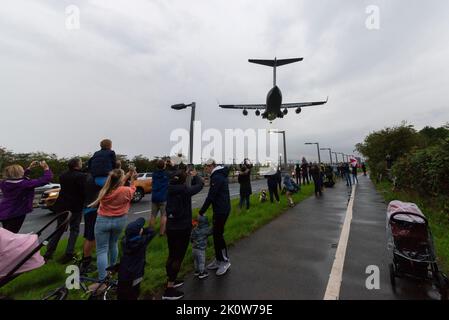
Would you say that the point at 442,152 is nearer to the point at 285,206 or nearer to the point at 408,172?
the point at 408,172

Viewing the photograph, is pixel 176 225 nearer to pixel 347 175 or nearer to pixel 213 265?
pixel 213 265

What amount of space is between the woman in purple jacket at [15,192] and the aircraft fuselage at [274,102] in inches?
739

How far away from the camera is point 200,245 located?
3.83m

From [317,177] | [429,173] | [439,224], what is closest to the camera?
[439,224]

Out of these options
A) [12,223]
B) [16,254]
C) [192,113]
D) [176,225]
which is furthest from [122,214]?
[192,113]

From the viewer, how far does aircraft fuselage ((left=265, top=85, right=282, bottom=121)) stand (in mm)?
20203

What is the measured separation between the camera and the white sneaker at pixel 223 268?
3863 millimetres

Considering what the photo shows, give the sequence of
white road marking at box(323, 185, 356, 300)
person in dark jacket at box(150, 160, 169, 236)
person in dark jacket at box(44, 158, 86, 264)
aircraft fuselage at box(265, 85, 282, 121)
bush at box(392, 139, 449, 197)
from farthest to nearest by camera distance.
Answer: aircraft fuselage at box(265, 85, 282, 121), bush at box(392, 139, 449, 197), person in dark jacket at box(150, 160, 169, 236), person in dark jacket at box(44, 158, 86, 264), white road marking at box(323, 185, 356, 300)

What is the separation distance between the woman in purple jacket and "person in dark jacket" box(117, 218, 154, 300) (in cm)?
257

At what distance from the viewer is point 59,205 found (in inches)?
184

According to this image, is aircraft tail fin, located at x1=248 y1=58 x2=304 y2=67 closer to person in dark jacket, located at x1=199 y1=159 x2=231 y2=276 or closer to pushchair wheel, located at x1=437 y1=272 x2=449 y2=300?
person in dark jacket, located at x1=199 y1=159 x2=231 y2=276

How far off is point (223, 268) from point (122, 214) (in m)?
1.91
